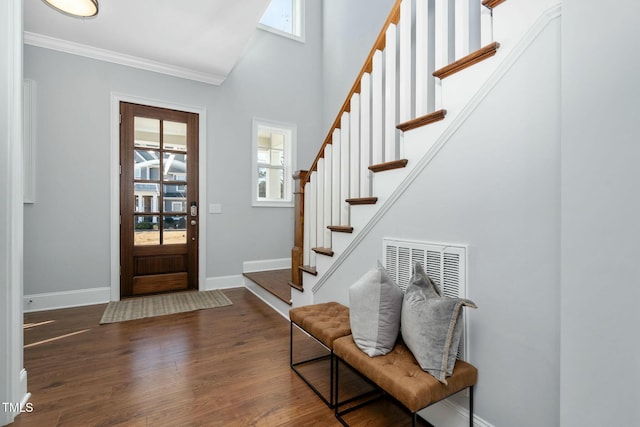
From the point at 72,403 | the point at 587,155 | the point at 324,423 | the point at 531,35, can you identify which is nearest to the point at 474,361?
the point at 324,423

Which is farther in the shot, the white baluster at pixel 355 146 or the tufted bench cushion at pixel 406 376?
the white baluster at pixel 355 146

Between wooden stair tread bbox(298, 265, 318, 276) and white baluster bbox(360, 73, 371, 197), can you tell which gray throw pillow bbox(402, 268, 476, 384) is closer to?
white baluster bbox(360, 73, 371, 197)

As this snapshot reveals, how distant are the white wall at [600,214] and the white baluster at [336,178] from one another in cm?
157

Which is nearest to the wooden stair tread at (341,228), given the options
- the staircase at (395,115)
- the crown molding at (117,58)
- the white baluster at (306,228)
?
the staircase at (395,115)

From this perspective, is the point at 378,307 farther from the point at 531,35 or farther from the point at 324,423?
the point at 531,35

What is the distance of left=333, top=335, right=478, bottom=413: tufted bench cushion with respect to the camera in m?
1.22

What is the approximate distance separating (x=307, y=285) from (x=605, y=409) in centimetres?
209

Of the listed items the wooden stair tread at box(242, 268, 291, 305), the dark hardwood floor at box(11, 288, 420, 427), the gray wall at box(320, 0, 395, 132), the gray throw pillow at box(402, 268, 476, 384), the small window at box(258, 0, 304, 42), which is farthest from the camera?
the small window at box(258, 0, 304, 42)

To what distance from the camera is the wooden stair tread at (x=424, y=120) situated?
1.57m

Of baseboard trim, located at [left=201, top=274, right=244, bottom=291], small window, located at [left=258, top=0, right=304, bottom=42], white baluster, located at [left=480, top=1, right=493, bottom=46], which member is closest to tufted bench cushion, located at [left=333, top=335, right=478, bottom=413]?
white baluster, located at [left=480, top=1, right=493, bottom=46]

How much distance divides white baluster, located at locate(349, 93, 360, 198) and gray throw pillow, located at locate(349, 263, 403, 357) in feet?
2.67

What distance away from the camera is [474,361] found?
4.65 feet

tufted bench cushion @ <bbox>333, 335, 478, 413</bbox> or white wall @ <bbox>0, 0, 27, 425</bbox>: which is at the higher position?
white wall @ <bbox>0, 0, 27, 425</bbox>

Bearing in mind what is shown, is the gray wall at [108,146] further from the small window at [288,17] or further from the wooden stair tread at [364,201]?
the wooden stair tread at [364,201]
